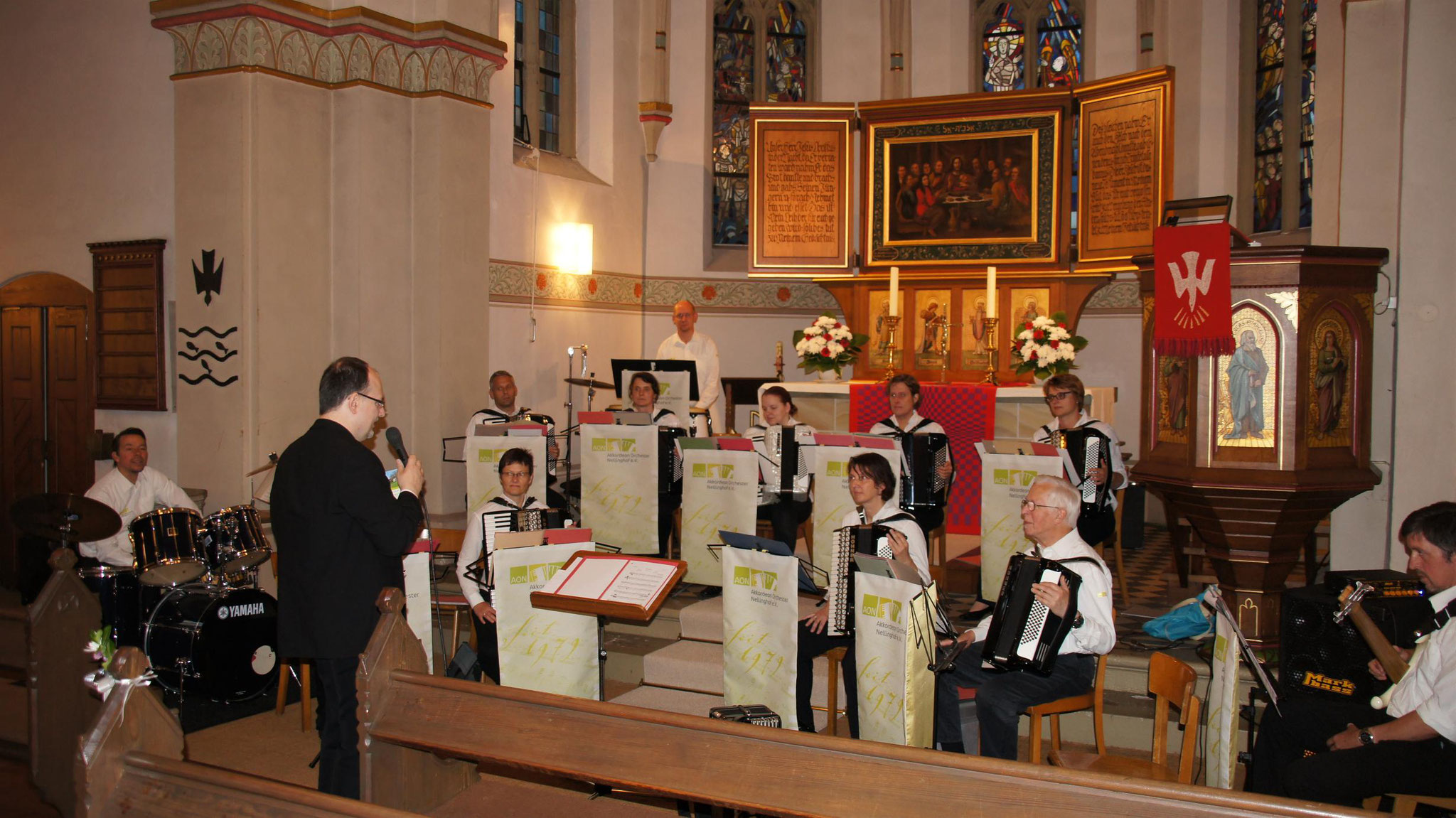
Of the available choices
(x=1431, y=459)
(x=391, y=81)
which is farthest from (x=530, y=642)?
(x=391, y=81)

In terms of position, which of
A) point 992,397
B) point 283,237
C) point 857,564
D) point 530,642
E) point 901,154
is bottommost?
point 530,642

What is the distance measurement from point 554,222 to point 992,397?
204 inches

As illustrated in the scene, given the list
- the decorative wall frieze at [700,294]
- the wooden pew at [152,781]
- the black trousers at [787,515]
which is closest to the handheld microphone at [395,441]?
the wooden pew at [152,781]

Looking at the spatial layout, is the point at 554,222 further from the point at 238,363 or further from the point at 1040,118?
the point at 1040,118

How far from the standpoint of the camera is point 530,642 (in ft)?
18.2

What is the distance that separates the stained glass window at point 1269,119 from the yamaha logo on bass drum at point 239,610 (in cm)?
1078

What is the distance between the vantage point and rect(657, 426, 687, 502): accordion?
7.75m

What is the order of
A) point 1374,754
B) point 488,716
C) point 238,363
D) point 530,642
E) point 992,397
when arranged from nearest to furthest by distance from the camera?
1. point 488,716
2. point 1374,754
3. point 530,642
4. point 238,363
5. point 992,397

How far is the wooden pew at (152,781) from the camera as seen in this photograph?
2.84m

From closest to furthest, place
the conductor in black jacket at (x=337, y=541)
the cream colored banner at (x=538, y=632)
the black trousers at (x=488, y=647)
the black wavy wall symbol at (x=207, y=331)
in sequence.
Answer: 1. the conductor in black jacket at (x=337, y=541)
2. the cream colored banner at (x=538, y=632)
3. the black trousers at (x=488, y=647)
4. the black wavy wall symbol at (x=207, y=331)

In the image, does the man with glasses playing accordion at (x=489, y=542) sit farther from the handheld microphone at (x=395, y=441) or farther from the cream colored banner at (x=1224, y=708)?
the cream colored banner at (x=1224, y=708)

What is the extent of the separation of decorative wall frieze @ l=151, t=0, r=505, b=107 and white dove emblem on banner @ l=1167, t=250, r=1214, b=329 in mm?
6512

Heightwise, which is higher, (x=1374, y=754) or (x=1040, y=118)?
(x=1040, y=118)

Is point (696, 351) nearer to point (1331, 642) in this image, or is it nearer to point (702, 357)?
point (702, 357)
